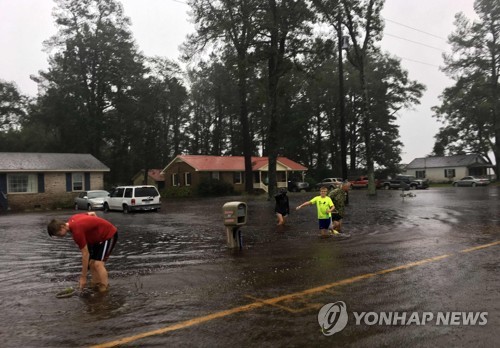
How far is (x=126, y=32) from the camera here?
49.2 metres

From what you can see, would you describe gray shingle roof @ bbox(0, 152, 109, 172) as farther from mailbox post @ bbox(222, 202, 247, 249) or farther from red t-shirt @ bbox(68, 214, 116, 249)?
red t-shirt @ bbox(68, 214, 116, 249)

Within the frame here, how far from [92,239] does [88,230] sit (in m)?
0.17

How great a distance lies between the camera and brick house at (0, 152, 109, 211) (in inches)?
1214

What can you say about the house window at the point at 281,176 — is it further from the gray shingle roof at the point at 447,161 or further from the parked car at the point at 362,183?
the gray shingle roof at the point at 447,161

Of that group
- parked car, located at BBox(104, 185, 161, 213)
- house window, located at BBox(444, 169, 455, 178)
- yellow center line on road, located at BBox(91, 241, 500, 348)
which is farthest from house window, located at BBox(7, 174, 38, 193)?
house window, located at BBox(444, 169, 455, 178)

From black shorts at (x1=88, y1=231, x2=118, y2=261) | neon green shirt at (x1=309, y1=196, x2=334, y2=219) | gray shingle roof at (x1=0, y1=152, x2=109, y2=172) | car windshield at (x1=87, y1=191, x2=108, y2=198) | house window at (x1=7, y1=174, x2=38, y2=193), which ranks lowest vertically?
black shorts at (x1=88, y1=231, x2=118, y2=261)

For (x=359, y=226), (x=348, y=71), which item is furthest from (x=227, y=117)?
(x=359, y=226)

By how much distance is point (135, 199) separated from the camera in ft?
73.9

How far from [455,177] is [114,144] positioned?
166 ft

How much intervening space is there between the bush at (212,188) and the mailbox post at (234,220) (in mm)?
31814

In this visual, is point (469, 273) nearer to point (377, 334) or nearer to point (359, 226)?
point (377, 334)

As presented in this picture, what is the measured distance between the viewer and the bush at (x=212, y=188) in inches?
1636

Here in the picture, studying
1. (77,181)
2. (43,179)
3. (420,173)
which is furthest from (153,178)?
(420,173)

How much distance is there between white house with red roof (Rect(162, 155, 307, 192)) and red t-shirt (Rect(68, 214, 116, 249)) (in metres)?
37.9
